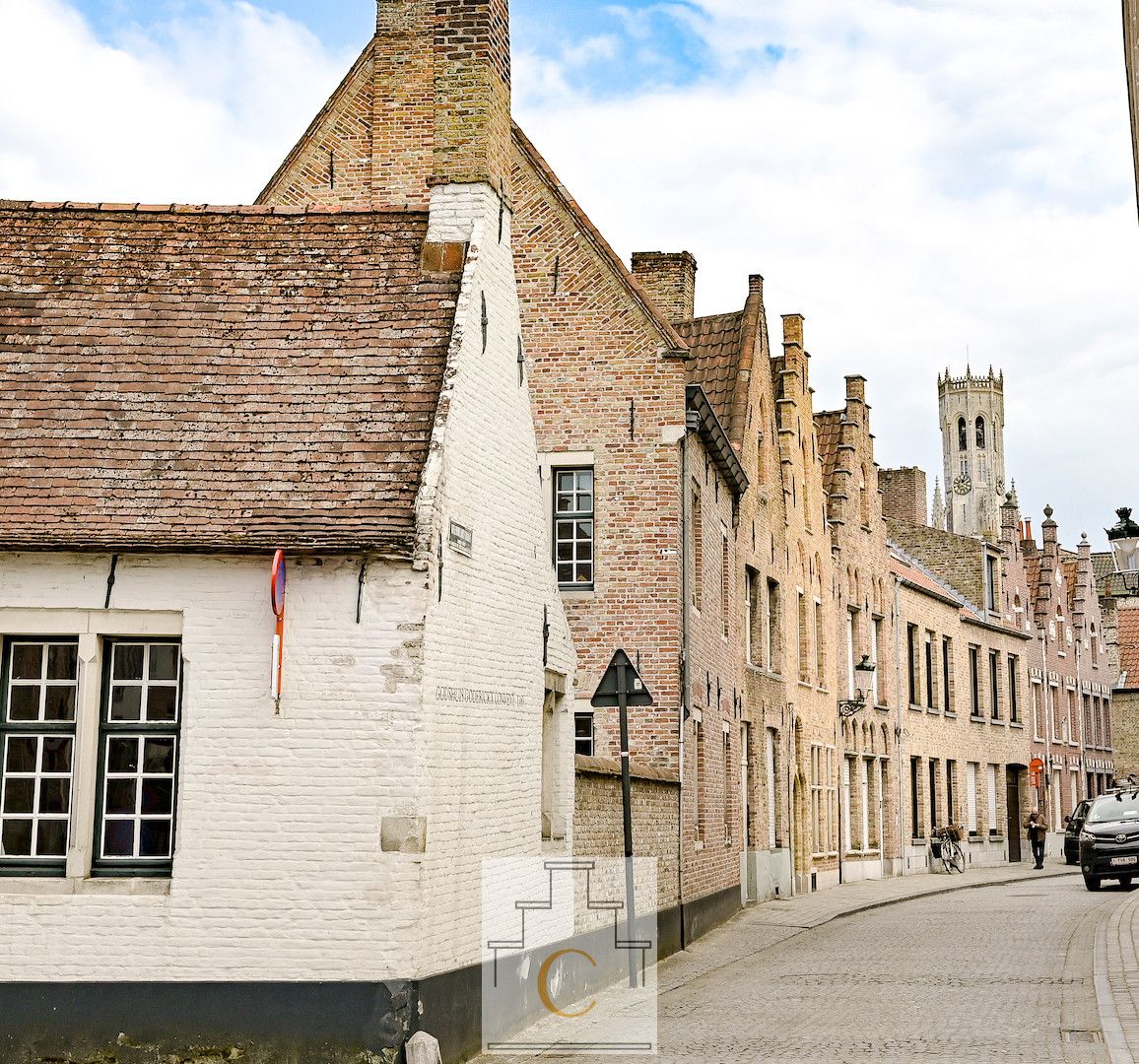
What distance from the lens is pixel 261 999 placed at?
983 centimetres

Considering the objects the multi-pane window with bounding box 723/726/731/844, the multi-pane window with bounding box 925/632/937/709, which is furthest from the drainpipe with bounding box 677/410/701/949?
the multi-pane window with bounding box 925/632/937/709

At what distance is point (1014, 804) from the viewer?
49.8m

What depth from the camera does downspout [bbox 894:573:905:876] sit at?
3881 centimetres

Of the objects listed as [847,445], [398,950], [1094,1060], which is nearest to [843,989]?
[1094,1060]

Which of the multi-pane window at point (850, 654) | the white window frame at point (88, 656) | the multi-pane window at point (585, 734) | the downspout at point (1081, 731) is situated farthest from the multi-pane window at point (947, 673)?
the white window frame at point (88, 656)

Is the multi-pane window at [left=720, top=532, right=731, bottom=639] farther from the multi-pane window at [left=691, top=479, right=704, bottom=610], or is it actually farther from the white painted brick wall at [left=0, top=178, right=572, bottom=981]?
the white painted brick wall at [left=0, top=178, right=572, bottom=981]

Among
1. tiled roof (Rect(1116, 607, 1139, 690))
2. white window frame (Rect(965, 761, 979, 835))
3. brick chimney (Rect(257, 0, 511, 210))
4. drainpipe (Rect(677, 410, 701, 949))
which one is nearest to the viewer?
drainpipe (Rect(677, 410, 701, 949))

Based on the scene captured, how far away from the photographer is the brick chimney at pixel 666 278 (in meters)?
24.7

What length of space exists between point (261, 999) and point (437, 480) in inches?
138

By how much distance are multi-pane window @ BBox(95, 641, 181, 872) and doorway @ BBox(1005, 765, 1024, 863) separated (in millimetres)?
41989

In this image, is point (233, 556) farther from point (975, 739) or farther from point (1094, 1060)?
point (975, 739)

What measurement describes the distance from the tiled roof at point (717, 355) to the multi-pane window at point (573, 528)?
5.38 meters

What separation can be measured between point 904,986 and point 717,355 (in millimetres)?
13350

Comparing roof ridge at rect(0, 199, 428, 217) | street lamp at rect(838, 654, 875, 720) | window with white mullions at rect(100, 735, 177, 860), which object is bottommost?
window with white mullions at rect(100, 735, 177, 860)
